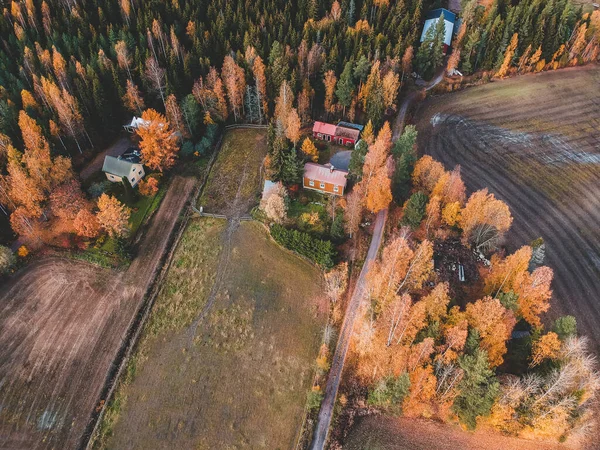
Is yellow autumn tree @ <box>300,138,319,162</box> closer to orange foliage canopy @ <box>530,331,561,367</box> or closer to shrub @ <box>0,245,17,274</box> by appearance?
orange foliage canopy @ <box>530,331,561,367</box>

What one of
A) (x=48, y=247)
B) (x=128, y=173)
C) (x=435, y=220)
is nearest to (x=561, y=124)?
(x=435, y=220)

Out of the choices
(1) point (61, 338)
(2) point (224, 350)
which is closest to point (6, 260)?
(1) point (61, 338)

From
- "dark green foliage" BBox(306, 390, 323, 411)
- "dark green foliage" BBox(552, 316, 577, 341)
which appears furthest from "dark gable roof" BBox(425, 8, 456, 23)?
"dark green foliage" BBox(306, 390, 323, 411)

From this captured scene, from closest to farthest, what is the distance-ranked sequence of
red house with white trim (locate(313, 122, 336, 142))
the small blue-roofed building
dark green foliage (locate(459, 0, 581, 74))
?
red house with white trim (locate(313, 122, 336, 142)) → dark green foliage (locate(459, 0, 581, 74)) → the small blue-roofed building

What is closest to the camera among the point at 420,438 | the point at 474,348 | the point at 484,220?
the point at 474,348

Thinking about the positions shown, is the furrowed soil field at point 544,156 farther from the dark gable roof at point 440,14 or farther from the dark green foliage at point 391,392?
the dark green foliage at point 391,392

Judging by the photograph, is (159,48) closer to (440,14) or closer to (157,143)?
(157,143)

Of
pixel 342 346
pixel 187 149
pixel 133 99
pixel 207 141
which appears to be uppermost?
pixel 133 99
